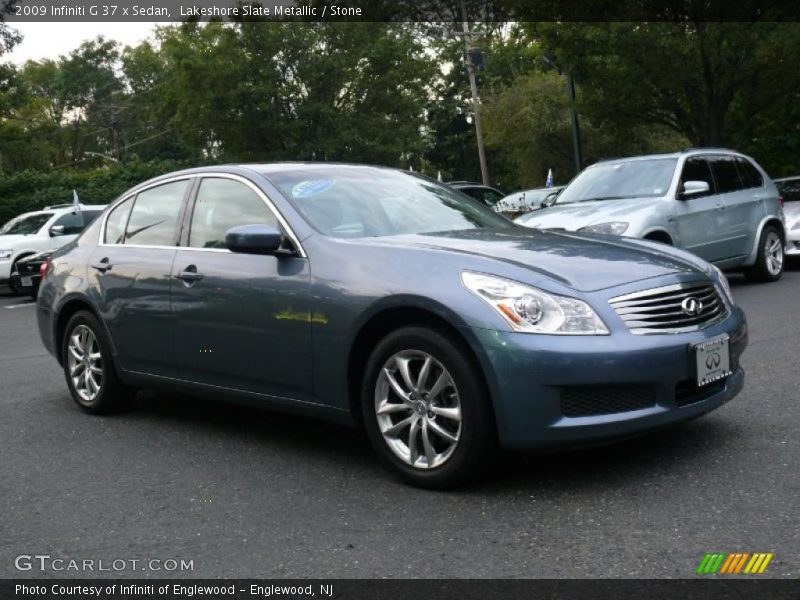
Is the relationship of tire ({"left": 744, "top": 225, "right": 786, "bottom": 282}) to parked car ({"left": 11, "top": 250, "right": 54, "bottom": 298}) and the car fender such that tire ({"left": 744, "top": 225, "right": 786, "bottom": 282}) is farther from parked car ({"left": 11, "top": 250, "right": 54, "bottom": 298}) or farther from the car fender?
parked car ({"left": 11, "top": 250, "right": 54, "bottom": 298})

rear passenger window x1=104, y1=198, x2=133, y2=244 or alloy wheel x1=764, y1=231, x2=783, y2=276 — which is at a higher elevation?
rear passenger window x1=104, y1=198, x2=133, y2=244

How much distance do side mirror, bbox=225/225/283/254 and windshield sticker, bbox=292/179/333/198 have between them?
1.38 ft

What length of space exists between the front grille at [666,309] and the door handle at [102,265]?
334cm

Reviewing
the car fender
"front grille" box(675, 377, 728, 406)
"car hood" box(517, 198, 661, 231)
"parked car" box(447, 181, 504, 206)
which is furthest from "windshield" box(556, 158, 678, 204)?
"parked car" box(447, 181, 504, 206)

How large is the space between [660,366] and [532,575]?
1.27m

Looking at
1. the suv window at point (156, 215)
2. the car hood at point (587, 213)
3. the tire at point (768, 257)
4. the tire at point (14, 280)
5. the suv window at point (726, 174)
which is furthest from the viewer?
the tire at point (14, 280)

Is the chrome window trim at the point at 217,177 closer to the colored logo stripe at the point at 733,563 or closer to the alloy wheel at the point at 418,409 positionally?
the alloy wheel at the point at 418,409

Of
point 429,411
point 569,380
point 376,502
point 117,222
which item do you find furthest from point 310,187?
point 569,380

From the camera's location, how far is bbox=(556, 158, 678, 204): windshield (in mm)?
11844

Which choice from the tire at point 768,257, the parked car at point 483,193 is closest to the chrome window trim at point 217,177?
the tire at point 768,257

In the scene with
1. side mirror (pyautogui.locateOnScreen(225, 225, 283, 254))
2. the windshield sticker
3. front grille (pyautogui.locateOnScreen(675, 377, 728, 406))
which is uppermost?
the windshield sticker

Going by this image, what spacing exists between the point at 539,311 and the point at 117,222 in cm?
341

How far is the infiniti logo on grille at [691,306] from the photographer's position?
4.71 m
